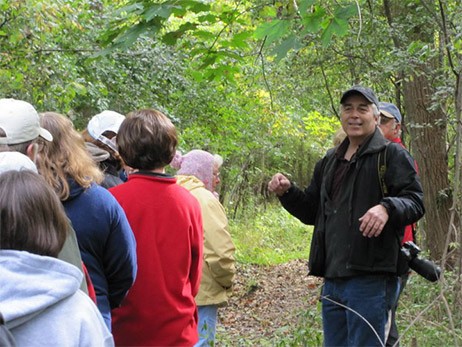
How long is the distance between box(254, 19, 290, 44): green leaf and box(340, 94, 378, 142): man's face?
0.87 metres

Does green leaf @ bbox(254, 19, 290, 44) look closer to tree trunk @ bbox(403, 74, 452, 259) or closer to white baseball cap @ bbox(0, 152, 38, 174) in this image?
white baseball cap @ bbox(0, 152, 38, 174)

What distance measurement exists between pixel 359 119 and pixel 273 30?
0.95 meters

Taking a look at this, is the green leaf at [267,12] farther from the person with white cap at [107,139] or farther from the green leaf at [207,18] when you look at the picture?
the person with white cap at [107,139]

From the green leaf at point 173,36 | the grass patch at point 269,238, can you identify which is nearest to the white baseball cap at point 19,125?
the green leaf at point 173,36

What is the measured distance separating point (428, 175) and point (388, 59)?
1.68 meters

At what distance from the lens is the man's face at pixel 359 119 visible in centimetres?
418

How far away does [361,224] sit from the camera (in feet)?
12.3

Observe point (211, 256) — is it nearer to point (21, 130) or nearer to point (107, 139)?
point (107, 139)

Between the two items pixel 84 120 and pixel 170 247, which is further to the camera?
pixel 84 120

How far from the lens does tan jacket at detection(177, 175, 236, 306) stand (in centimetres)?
462

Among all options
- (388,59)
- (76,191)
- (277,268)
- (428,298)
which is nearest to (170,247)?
(76,191)

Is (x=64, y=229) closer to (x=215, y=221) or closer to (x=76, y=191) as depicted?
(x=76, y=191)

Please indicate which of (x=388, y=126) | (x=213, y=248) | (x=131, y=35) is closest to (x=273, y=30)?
(x=131, y=35)

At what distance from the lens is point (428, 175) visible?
374 inches
